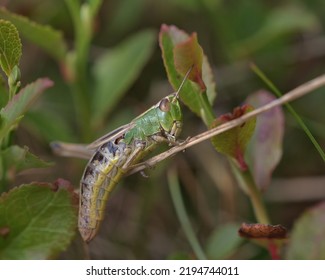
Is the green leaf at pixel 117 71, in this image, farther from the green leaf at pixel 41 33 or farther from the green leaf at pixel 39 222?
the green leaf at pixel 39 222

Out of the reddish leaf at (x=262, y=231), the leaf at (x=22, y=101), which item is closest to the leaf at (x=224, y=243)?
the reddish leaf at (x=262, y=231)

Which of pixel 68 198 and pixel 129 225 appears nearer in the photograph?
pixel 68 198

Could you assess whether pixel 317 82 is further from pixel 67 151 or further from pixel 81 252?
pixel 81 252

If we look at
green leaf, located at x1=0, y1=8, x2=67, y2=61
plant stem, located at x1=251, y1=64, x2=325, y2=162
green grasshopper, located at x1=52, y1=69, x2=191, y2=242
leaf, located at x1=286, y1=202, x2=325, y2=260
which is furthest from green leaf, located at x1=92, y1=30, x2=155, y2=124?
leaf, located at x1=286, y1=202, x2=325, y2=260

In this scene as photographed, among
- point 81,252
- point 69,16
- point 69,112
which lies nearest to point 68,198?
point 81,252
